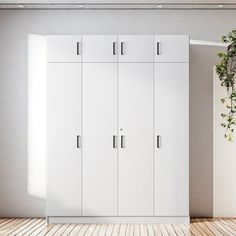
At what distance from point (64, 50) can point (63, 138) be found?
106 centimetres

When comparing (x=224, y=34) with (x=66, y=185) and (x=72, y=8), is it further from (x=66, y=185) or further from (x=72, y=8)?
(x=66, y=185)

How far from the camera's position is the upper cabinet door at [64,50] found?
21.4ft

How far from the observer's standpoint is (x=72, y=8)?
274 inches

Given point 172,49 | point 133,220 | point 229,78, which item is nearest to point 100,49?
point 172,49

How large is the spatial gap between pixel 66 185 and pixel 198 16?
2723mm

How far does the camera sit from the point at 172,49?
6.49 metres

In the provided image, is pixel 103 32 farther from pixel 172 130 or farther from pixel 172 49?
pixel 172 130

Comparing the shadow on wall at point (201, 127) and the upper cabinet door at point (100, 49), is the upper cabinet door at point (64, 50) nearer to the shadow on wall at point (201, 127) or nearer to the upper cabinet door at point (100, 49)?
the upper cabinet door at point (100, 49)

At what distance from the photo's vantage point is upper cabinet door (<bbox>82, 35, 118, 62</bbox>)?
Result: 650 cm

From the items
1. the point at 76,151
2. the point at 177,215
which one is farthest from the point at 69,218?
the point at 177,215

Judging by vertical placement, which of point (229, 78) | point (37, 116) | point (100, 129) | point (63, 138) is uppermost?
point (229, 78)

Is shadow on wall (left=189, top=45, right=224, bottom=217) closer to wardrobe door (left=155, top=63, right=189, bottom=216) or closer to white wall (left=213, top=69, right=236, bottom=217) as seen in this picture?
white wall (left=213, top=69, right=236, bottom=217)

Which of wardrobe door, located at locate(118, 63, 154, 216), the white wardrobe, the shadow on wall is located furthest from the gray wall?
wardrobe door, located at locate(118, 63, 154, 216)

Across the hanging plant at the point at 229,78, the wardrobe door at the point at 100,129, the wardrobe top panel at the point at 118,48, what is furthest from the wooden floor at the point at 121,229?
the wardrobe top panel at the point at 118,48
